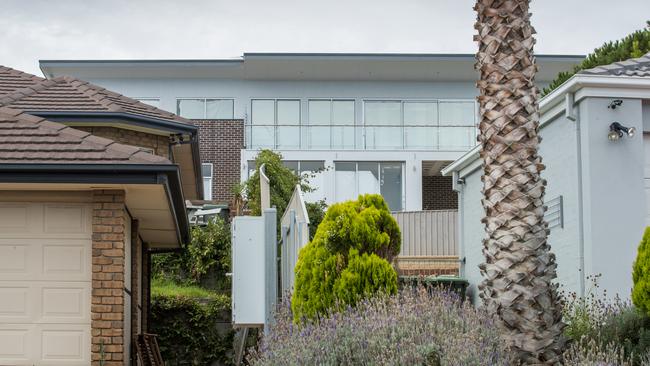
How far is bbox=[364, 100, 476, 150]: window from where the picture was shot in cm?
3397

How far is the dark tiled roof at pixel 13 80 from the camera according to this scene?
649 inches

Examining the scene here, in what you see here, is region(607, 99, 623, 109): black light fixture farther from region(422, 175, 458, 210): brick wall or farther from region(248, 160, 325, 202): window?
region(422, 175, 458, 210): brick wall

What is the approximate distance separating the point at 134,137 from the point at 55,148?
5.31 metres

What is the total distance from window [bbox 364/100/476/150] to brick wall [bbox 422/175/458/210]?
1652mm

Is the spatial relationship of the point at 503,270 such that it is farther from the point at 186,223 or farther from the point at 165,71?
the point at 165,71

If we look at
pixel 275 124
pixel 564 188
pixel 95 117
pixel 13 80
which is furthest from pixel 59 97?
pixel 275 124

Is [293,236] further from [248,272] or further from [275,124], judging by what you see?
[275,124]

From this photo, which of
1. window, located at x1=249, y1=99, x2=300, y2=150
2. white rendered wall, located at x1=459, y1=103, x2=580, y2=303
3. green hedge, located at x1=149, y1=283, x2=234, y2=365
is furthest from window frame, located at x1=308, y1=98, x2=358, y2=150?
white rendered wall, located at x1=459, y1=103, x2=580, y2=303

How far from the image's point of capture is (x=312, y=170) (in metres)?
33.0

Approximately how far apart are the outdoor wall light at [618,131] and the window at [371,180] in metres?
19.4

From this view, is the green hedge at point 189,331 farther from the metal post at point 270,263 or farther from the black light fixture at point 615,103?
the black light fixture at point 615,103

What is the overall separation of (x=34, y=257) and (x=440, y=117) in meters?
25.1

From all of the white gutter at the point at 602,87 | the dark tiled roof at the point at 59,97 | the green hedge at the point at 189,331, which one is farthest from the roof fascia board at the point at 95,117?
the white gutter at the point at 602,87

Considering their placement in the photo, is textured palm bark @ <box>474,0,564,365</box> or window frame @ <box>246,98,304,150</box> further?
window frame @ <box>246,98,304,150</box>
